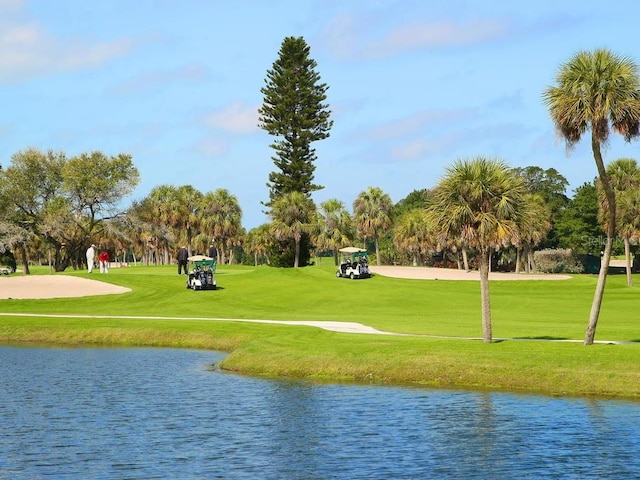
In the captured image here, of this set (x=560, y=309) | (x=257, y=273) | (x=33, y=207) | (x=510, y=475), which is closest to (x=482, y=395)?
(x=510, y=475)

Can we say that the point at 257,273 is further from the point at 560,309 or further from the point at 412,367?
the point at 412,367

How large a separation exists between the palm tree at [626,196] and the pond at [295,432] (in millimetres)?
60637

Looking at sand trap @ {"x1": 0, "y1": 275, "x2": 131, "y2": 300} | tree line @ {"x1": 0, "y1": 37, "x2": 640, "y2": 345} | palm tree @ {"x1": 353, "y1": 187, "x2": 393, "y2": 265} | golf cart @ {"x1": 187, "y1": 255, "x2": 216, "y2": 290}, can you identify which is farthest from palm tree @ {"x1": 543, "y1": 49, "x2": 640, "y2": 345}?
palm tree @ {"x1": 353, "y1": 187, "x2": 393, "y2": 265}

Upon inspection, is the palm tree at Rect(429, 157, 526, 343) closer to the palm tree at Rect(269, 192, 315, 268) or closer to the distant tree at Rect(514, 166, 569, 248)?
the palm tree at Rect(269, 192, 315, 268)

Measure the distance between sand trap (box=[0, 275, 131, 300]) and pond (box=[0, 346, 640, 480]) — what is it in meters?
35.6

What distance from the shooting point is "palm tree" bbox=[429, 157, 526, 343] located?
38.6 metres

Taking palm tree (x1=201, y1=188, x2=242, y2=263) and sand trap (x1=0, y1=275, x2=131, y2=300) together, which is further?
palm tree (x1=201, y1=188, x2=242, y2=263)

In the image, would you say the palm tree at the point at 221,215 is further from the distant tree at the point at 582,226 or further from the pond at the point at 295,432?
the pond at the point at 295,432

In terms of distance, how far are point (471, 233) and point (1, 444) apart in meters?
20.4

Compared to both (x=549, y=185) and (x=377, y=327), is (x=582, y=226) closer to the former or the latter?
(x=549, y=185)

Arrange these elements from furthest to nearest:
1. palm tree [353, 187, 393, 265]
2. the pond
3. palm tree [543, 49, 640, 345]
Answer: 1. palm tree [353, 187, 393, 265]
2. palm tree [543, 49, 640, 345]
3. the pond

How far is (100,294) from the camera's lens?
246 ft

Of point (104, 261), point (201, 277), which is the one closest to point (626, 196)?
point (201, 277)

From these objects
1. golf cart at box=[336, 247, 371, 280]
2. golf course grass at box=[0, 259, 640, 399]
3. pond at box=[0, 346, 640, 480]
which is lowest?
pond at box=[0, 346, 640, 480]
